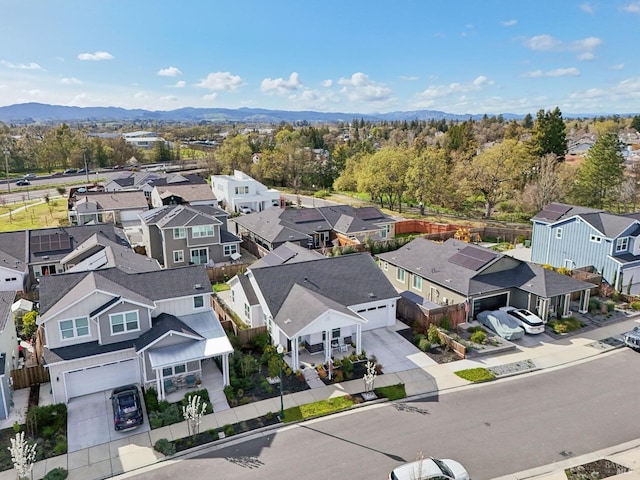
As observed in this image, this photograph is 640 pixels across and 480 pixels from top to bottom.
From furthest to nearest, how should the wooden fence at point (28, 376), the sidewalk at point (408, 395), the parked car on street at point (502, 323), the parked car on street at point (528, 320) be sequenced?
the parked car on street at point (528, 320) → the parked car on street at point (502, 323) → the wooden fence at point (28, 376) → the sidewalk at point (408, 395)

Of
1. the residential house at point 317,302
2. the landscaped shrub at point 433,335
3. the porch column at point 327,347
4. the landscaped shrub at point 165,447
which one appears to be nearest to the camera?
the landscaped shrub at point 165,447

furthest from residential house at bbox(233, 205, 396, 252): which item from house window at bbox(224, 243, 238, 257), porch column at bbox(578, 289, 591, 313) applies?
porch column at bbox(578, 289, 591, 313)

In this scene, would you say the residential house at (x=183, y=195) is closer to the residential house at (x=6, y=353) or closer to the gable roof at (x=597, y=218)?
the residential house at (x=6, y=353)

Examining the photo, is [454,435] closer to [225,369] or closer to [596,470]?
[596,470]

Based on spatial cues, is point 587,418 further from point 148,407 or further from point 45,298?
point 45,298

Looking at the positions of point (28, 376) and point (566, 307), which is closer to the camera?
point (28, 376)

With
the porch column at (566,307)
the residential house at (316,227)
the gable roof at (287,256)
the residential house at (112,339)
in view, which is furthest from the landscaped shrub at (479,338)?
the residential house at (316,227)

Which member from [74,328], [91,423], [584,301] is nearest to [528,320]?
[584,301]
